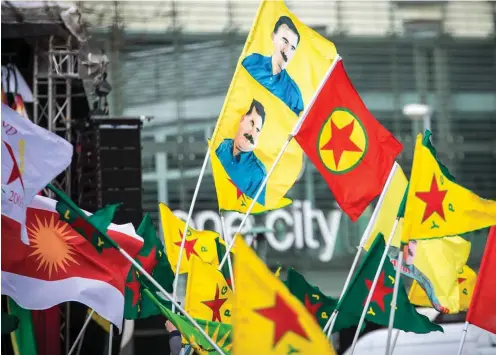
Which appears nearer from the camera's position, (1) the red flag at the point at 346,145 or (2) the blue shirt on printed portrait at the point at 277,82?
(1) the red flag at the point at 346,145

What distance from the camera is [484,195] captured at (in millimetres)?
29281

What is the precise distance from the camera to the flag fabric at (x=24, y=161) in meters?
9.70

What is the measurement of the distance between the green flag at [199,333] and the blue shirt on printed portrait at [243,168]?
1.99m

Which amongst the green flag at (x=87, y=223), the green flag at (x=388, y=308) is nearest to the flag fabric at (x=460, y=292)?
the green flag at (x=388, y=308)

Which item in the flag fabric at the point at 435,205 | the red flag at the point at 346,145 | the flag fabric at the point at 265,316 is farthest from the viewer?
the red flag at the point at 346,145

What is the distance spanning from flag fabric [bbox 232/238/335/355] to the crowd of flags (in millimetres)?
2210

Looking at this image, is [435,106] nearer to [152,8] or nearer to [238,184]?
[152,8]

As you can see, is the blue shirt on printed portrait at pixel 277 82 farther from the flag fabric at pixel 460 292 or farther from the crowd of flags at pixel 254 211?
the flag fabric at pixel 460 292

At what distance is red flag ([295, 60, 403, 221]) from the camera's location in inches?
476

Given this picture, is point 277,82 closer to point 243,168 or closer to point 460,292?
point 243,168

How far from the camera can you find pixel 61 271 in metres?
11.1

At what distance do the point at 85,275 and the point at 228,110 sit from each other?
8.11ft

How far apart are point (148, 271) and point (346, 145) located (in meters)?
2.64

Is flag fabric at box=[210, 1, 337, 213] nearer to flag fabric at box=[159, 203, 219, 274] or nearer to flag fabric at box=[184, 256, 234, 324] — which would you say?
flag fabric at box=[184, 256, 234, 324]
